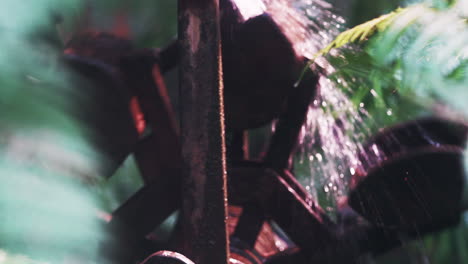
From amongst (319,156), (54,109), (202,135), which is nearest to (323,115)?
(319,156)

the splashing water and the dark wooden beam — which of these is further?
the splashing water

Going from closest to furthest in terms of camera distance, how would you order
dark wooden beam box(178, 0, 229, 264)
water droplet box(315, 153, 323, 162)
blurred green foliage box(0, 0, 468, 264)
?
1. dark wooden beam box(178, 0, 229, 264)
2. blurred green foliage box(0, 0, 468, 264)
3. water droplet box(315, 153, 323, 162)

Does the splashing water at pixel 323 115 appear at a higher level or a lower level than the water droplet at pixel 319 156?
higher

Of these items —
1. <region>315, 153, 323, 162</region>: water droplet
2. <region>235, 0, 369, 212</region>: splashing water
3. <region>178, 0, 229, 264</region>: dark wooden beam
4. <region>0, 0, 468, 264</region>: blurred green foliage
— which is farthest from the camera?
<region>315, 153, 323, 162</region>: water droplet

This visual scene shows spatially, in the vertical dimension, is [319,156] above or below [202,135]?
below

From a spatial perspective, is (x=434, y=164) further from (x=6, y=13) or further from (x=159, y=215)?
(x=6, y=13)

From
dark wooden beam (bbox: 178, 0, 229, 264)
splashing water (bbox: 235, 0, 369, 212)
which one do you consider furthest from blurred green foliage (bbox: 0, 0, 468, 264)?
dark wooden beam (bbox: 178, 0, 229, 264)

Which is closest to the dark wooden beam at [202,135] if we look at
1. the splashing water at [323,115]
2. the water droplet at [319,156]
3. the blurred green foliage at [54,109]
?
the splashing water at [323,115]

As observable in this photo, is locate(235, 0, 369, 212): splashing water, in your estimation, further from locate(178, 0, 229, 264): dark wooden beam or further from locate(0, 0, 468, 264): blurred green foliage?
locate(178, 0, 229, 264): dark wooden beam

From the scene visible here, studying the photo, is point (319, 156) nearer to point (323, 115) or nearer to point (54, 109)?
point (323, 115)

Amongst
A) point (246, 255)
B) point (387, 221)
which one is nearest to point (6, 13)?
point (246, 255)

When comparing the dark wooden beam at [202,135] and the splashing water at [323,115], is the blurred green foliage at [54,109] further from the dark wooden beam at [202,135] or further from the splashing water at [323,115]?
the dark wooden beam at [202,135]
